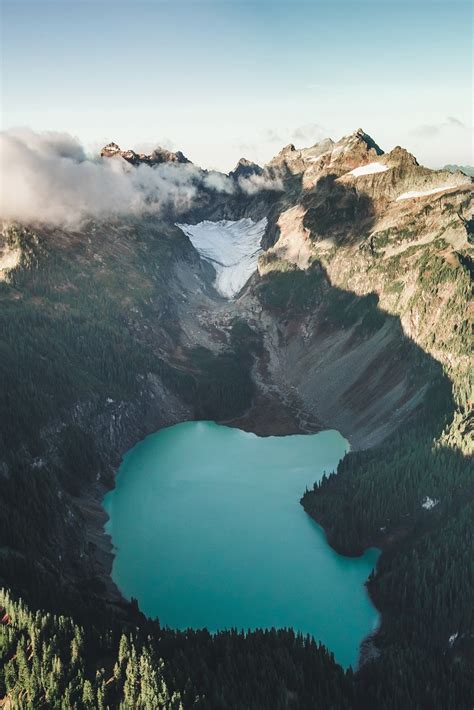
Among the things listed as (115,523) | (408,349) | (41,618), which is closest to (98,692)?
(41,618)

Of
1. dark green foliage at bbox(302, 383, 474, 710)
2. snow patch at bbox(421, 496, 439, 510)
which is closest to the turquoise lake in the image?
dark green foliage at bbox(302, 383, 474, 710)

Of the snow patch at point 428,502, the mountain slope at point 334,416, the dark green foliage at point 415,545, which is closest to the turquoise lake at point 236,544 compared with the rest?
the mountain slope at point 334,416

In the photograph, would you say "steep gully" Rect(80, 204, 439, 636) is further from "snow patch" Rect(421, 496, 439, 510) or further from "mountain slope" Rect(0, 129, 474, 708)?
"snow patch" Rect(421, 496, 439, 510)

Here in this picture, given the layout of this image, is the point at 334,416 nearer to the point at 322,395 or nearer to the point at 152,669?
the point at 322,395

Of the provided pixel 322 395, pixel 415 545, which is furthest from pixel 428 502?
pixel 322 395

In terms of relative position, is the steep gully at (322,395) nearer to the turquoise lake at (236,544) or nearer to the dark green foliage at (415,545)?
the turquoise lake at (236,544)
